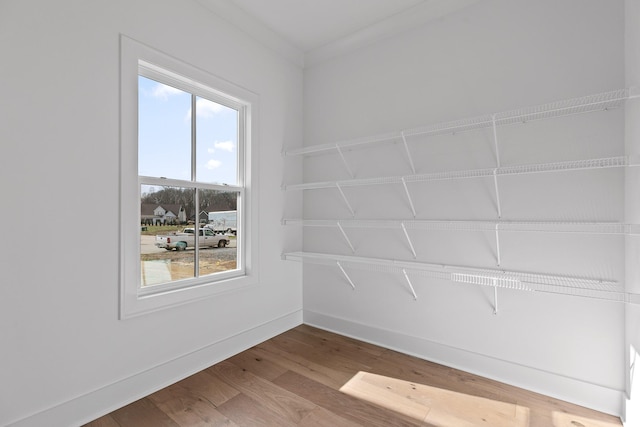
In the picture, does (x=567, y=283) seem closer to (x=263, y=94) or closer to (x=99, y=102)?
(x=263, y=94)

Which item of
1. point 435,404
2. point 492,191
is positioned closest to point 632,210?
point 492,191

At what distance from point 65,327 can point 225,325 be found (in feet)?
3.07

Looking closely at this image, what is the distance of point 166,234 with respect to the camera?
1.87 metres

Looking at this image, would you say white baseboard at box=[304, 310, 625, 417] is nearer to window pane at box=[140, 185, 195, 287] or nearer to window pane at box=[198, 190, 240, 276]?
window pane at box=[198, 190, 240, 276]

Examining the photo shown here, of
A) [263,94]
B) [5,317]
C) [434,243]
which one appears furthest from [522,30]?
[5,317]

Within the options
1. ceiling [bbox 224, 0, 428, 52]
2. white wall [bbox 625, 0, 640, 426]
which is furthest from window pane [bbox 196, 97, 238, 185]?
white wall [bbox 625, 0, 640, 426]

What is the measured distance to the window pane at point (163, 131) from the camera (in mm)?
1771

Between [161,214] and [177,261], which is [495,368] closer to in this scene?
[177,261]

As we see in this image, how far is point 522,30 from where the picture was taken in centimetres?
181

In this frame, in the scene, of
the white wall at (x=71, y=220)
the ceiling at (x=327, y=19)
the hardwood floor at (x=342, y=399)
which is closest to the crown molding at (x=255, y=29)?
the ceiling at (x=327, y=19)

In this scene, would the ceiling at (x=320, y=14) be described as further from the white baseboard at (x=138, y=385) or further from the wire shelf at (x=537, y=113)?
the white baseboard at (x=138, y=385)

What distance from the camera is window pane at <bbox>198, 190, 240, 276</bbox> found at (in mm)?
2100

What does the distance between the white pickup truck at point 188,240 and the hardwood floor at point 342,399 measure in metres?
0.82

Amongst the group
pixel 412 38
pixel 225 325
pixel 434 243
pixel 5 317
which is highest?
pixel 412 38
